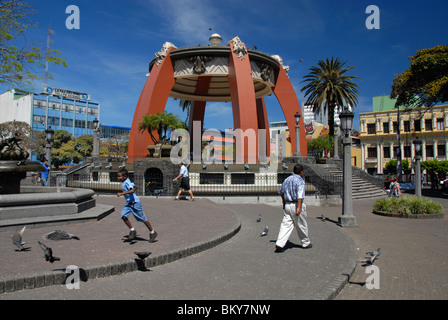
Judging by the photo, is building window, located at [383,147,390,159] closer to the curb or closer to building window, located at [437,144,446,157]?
building window, located at [437,144,446,157]

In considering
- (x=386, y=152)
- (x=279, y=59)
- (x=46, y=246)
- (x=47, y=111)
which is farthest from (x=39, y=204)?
(x=47, y=111)

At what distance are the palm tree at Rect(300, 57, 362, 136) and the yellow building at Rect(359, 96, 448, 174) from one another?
20797 millimetres

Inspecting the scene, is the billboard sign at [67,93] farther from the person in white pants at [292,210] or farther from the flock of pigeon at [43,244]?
the person in white pants at [292,210]

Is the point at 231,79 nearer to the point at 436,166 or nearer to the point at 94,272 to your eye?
the point at 94,272

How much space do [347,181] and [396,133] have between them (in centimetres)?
5459

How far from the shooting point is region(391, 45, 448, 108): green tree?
22359 mm

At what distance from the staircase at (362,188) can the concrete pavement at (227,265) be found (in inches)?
522

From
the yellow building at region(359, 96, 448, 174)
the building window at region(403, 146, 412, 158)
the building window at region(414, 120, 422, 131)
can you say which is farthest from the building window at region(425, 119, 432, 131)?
the building window at region(403, 146, 412, 158)

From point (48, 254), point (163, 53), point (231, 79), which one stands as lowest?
point (48, 254)

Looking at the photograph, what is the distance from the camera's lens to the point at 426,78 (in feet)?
78.7
